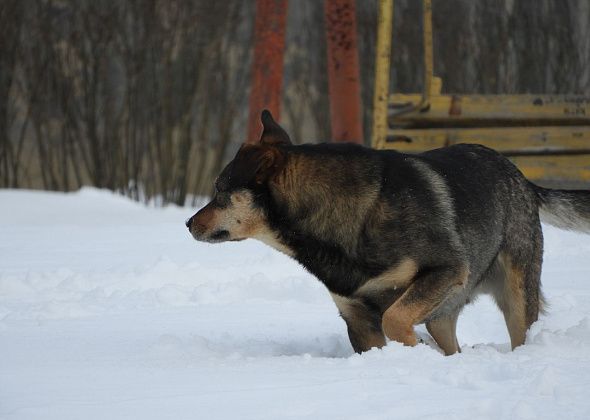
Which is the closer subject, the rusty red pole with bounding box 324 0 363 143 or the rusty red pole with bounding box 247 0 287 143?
the rusty red pole with bounding box 324 0 363 143

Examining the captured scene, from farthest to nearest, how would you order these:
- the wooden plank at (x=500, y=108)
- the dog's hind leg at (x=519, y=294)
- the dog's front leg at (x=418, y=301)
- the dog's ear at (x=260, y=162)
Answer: the wooden plank at (x=500, y=108), the dog's hind leg at (x=519, y=294), the dog's ear at (x=260, y=162), the dog's front leg at (x=418, y=301)

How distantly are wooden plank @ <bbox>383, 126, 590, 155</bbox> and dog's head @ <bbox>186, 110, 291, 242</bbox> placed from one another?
577cm

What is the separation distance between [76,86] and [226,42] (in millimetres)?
2861

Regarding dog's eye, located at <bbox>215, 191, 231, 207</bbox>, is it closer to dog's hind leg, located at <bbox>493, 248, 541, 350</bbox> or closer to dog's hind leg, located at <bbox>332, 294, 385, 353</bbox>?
dog's hind leg, located at <bbox>332, 294, 385, 353</bbox>

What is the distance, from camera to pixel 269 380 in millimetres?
3738

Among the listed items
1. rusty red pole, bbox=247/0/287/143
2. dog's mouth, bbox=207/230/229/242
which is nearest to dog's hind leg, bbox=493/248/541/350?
dog's mouth, bbox=207/230/229/242

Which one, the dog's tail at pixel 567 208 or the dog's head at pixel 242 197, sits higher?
the dog's head at pixel 242 197

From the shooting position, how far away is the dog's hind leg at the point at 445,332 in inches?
224

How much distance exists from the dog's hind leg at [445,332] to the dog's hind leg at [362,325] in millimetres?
578

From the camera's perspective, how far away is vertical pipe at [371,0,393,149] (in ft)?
33.3

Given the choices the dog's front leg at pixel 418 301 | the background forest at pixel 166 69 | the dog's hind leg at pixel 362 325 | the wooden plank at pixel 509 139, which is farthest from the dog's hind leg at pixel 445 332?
the background forest at pixel 166 69

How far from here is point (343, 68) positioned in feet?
38.5

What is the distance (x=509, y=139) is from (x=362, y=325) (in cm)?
623

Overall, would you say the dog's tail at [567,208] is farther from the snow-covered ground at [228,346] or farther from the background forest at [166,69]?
the background forest at [166,69]
